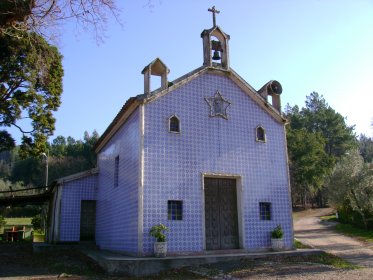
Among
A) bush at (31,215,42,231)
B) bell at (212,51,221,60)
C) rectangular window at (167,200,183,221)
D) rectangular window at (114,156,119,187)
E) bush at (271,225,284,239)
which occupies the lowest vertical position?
bush at (271,225,284,239)

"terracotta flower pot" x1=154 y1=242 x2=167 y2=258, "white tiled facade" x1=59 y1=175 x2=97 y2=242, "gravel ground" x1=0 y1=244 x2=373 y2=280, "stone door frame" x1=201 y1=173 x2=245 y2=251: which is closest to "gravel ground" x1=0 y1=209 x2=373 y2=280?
"gravel ground" x1=0 y1=244 x2=373 y2=280

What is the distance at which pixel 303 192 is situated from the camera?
59625 mm

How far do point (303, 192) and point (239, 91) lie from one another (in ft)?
151

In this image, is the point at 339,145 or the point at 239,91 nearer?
the point at 239,91

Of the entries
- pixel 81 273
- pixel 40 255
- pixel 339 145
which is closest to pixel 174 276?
pixel 81 273

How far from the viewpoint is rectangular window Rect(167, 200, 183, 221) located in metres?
14.6

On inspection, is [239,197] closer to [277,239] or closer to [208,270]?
[277,239]

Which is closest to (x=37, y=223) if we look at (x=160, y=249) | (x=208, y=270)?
(x=160, y=249)

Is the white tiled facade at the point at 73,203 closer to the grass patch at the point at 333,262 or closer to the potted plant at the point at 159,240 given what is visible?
the potted plant at the point at 159,240

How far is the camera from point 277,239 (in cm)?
1599

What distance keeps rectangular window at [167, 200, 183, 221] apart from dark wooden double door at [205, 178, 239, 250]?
1.29 metres

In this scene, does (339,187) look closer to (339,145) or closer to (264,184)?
(264,184)

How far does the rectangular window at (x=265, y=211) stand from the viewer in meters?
16.5

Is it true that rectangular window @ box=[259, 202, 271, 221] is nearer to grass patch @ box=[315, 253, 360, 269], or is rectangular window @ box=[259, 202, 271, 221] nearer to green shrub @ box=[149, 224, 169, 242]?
grass patch @ box=[315, 253, 360, 269]
